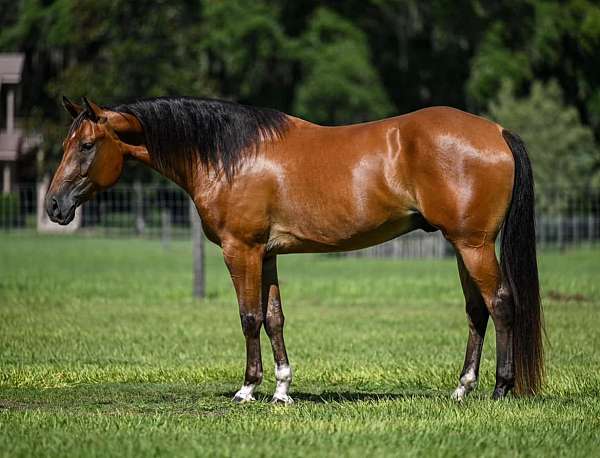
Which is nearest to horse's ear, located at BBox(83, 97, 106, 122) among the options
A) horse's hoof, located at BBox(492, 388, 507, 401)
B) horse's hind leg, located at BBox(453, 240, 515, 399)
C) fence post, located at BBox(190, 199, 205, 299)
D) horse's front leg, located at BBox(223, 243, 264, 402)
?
horse's front leg, located at BBox(223, 243, 264, 402)

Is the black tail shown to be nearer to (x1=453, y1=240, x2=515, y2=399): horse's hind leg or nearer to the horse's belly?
(x1=453, y1=240, x2=515, y2=399): horse's hind leg

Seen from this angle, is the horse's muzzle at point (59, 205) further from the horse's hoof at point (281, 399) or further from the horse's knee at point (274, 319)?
the horse's hoof at point (281, 399)

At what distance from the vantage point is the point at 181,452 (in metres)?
6.25

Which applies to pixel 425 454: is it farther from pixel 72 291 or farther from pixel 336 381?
pixel 72 291

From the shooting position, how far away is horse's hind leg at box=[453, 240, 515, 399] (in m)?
8.29

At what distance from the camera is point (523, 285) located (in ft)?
27.8

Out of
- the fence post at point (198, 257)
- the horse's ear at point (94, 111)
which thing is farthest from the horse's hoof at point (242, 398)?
the fence post at point (198, 257)

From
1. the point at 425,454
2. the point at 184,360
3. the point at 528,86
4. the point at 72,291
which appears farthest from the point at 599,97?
the point at 425,454

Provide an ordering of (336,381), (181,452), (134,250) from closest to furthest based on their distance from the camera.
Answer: (181,452) → (336,381) → (134,250)

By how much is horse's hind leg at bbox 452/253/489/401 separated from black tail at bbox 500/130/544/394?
33 centimetres

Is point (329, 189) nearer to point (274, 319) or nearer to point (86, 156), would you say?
point (274, 319)

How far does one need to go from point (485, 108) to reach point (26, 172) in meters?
19.5

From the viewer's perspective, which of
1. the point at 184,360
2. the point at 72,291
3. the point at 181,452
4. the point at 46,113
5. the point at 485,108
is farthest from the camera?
the point at 46,113

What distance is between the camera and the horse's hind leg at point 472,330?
8641 millimetres
